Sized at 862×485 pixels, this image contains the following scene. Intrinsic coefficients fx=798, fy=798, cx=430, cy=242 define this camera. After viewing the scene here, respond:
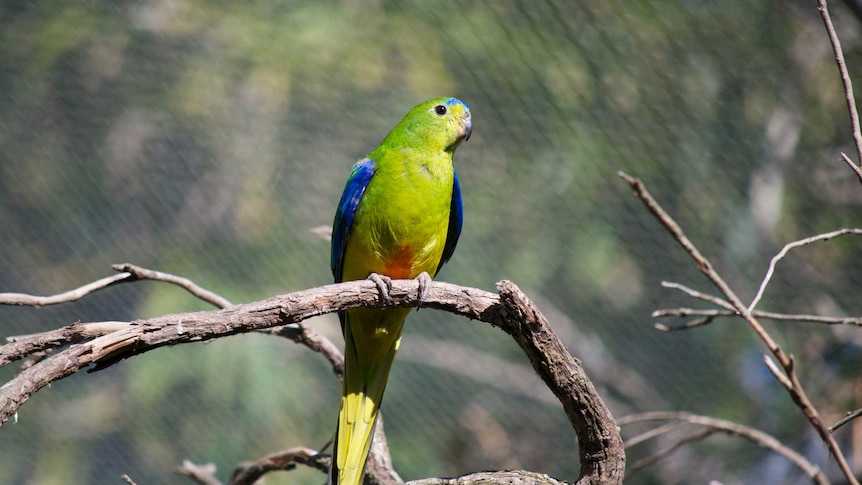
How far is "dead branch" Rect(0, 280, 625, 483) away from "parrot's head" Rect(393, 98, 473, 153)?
90 centimetres

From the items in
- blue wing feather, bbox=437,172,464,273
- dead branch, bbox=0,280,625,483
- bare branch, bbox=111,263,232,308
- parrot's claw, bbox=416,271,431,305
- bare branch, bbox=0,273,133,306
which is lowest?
dead branch, bbox=0,280,625,483

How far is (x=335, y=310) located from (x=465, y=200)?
2.85 m

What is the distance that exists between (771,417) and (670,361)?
2.22ft

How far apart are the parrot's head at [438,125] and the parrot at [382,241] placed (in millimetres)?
13

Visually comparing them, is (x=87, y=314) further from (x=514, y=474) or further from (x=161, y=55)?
(x=514, y=474)

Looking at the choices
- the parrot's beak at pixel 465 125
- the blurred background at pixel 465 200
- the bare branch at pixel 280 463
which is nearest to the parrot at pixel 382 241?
the parrot's beak at pixel 465 125

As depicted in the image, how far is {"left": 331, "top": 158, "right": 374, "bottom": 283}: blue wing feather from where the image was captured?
3.13m

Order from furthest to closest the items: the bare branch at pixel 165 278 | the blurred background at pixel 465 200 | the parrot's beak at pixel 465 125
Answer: the blurred background at pixel 465 200, the parrot's beak at pixel 465 125, the bare branch at pixel 165 278

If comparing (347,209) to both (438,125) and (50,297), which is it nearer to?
(438,125)

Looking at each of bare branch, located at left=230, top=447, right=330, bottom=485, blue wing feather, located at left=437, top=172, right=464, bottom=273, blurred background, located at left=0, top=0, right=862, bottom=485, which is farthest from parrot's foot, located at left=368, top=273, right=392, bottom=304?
blurred background, located at left=0, top=0, right=862, bottom=485

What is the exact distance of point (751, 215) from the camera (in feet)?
14.6

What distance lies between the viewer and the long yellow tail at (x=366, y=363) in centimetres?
288

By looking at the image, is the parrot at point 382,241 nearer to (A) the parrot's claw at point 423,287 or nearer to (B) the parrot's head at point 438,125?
(B) the parrot's head at point 438,125

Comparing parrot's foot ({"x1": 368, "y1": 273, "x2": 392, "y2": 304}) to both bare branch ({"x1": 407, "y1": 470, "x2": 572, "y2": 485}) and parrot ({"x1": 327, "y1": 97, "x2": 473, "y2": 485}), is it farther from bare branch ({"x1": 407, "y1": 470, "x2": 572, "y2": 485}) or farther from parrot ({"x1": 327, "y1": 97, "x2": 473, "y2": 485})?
bare branch ({"x1": 407, "y1": 470, "x2": 572, "y2": 485})
